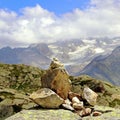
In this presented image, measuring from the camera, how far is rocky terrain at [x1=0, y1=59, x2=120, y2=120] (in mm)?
34131

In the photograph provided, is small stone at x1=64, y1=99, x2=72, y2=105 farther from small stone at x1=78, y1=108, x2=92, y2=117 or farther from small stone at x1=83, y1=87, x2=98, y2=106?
small stone at x1=78, y1=108, x2=92, y2=117

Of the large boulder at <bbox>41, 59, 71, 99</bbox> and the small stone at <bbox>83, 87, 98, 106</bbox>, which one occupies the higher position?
the large boulder at <bbox>41, 59, 71, 99</bbox>

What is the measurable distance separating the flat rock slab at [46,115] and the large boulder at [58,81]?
407 cm

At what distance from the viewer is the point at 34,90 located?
109 metres

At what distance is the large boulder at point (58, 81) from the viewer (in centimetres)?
3881

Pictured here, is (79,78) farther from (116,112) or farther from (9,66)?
(116,112)

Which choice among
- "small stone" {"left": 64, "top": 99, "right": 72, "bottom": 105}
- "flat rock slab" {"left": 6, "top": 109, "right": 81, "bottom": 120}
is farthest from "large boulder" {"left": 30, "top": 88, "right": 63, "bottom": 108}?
"small stone" {"left": 64, "top": 99, "right": 72, "bottom": 105}

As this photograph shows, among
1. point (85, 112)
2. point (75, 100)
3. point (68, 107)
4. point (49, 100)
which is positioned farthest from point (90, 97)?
point (49, 100)

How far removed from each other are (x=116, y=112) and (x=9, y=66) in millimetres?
94037

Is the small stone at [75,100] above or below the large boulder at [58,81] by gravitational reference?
below

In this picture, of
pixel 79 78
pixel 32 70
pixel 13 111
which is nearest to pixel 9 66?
pixel 32 70

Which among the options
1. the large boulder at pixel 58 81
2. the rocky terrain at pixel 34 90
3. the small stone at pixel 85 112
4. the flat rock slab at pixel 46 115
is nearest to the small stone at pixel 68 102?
the large boulder at pixel 58 81

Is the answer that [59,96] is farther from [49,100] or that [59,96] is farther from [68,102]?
[49,100]

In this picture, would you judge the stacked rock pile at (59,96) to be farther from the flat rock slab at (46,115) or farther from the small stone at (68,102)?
the flat rock slab at (46,115)
